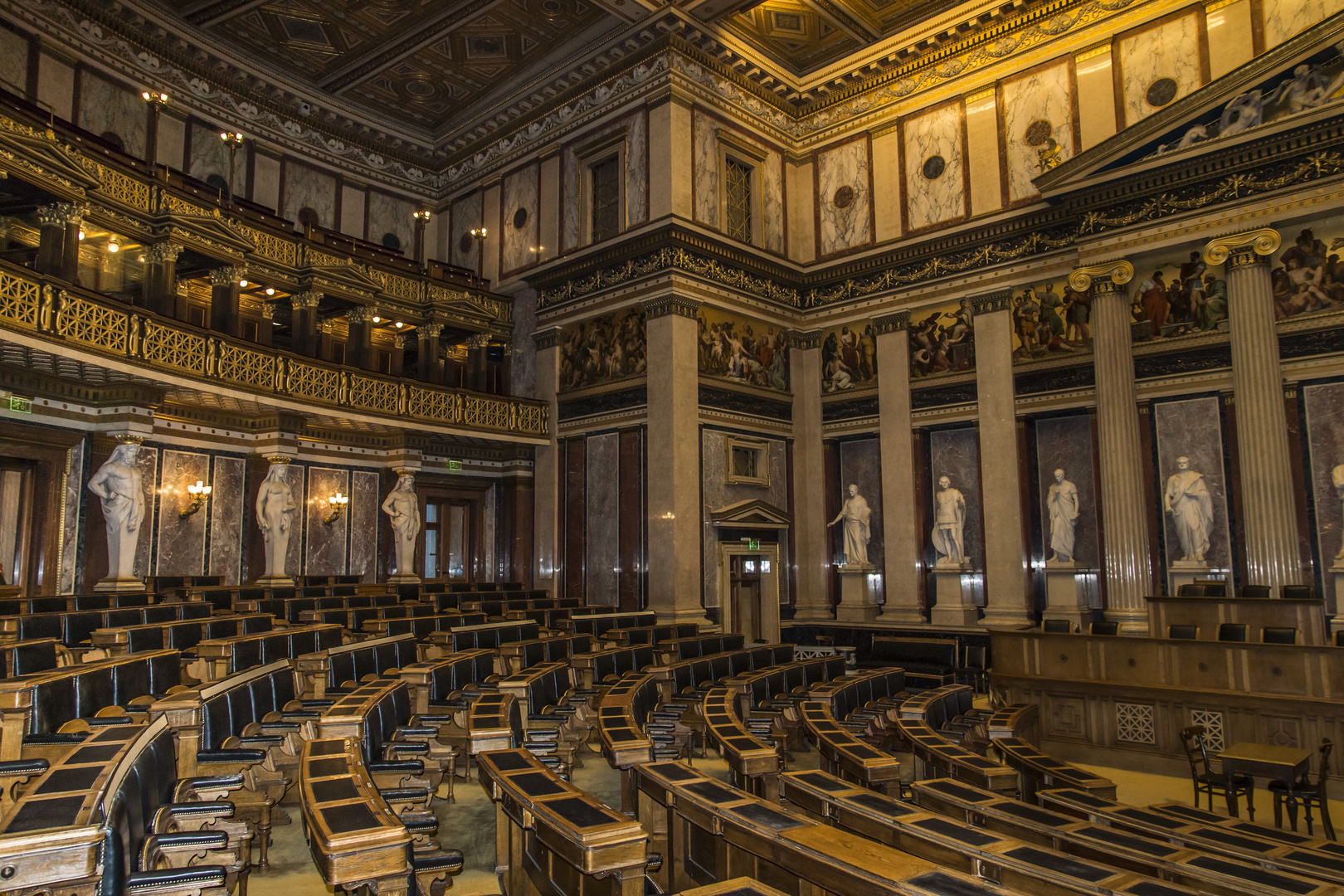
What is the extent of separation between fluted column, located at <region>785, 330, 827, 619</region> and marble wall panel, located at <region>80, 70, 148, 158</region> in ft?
45.4

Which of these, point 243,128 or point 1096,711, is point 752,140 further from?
point 1096,711

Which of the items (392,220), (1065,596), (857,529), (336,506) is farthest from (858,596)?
(392,220)

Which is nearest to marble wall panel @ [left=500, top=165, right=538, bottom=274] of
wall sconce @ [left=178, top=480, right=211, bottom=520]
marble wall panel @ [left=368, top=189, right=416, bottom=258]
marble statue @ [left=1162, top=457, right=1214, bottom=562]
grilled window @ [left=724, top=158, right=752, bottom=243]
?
marble wall panel @ [left=368, top=189, right=416, bottom=258]

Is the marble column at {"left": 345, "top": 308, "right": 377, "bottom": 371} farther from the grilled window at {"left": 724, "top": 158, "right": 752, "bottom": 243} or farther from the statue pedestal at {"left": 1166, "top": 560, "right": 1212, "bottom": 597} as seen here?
the statue pedestal at {"left": 1166, "top": 560, "right": 1212, "bottom": 597}

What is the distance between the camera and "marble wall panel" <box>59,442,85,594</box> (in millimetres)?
13961

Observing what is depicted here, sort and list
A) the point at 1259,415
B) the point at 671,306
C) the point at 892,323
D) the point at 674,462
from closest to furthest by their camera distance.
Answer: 1. the point at 1259,415
2. the point at 674,462
3. the point at 671,306
4. the point at 892,323

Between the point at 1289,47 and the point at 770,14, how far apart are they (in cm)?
885

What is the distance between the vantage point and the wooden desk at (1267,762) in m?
7.58

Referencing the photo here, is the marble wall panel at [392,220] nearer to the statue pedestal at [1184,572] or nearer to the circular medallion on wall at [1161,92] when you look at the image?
the circular medallion on wall at [1161,92]

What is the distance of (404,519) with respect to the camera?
18.2 metres

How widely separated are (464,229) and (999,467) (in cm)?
1387

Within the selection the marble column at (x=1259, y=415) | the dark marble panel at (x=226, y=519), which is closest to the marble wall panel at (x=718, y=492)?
the marble column at (x=1259, y=415)

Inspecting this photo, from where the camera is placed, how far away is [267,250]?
17.3 m

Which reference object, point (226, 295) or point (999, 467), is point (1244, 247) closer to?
point (999, 467)
